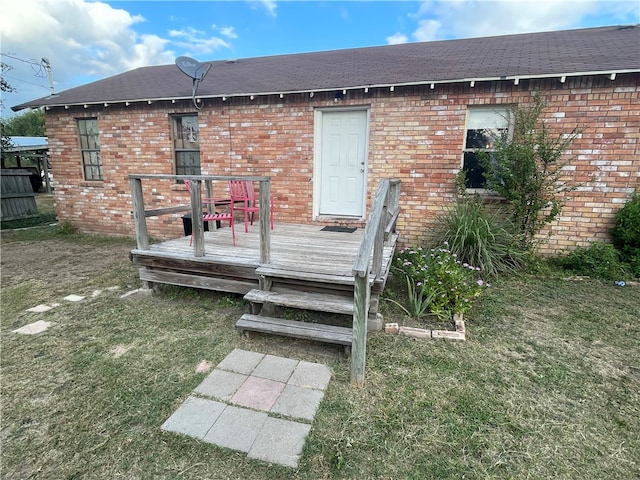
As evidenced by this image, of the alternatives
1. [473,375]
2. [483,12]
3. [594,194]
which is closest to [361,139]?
[594,194]

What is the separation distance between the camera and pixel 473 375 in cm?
243

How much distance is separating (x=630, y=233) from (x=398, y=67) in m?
4.24

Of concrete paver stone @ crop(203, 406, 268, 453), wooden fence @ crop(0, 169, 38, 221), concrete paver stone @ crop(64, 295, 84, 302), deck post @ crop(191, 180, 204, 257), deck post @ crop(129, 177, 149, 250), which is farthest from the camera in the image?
wooden fence @ crop(0, 169, 38, 221)

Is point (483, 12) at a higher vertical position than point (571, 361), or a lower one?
higher

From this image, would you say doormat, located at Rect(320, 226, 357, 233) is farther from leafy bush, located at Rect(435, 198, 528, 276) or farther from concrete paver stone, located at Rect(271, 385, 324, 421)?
concrete paver stone, located at Rect(271, 385, 324, 421)

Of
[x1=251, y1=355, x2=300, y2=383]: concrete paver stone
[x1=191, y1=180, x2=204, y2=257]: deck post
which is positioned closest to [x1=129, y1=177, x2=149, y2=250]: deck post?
[x1=191, y1=180, x2=204, y2=257]: deck post

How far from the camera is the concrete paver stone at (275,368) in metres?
2.43

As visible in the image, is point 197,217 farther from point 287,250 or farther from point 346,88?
point 346,88

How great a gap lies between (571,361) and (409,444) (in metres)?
1.71

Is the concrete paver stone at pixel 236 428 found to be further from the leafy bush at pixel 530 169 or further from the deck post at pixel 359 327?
the leafy bush at pixel 530 169

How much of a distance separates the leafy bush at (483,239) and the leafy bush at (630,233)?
124 centimetres

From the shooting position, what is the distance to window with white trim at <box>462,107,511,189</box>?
4.91m

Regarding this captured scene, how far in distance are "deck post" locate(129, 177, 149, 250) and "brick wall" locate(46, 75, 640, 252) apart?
2.61 m

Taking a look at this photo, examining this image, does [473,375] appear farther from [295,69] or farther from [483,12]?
[483,12]
